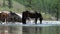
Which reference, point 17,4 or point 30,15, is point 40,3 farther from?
point 30,15

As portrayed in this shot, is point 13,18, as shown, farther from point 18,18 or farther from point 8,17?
point 8,17

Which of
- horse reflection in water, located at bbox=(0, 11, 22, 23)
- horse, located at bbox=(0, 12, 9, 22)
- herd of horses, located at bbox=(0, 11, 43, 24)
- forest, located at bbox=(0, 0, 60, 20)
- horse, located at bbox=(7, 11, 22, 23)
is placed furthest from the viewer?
forest, located at bbox=(0, 0, 60, 20)

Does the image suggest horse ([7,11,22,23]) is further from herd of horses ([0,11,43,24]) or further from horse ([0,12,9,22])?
horse ([0,12,9,22])

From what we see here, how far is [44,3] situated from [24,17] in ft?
101

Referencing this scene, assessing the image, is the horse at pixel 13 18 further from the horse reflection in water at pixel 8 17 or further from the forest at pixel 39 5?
the forest at pixel 39 5

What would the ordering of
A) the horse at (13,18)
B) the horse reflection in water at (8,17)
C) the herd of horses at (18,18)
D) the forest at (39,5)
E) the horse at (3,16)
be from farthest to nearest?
the forest at (39,5) → the horse at (13,18) → the horse reflection in water at (8,17) → the horse at (3,16) → the herd of horses at (18,18)

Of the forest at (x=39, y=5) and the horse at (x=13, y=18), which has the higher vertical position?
the forest at (x=39, y=5)

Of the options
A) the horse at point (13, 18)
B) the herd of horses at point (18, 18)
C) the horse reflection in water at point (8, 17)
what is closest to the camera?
the herd of horses at point (18, 18)

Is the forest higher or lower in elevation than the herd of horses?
higher

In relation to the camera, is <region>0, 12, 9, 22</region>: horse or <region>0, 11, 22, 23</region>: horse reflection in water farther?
<region>0, 11, 22, 23</region>: horse reflection in water

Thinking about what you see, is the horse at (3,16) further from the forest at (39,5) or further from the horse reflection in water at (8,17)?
the forest at (39,5)

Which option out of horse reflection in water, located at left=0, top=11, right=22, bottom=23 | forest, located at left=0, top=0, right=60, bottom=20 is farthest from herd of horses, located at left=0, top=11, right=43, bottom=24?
forest, located at left=0, top=0, right=60, bottom=20

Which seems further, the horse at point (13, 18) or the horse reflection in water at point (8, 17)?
the horse at point (13, 18)

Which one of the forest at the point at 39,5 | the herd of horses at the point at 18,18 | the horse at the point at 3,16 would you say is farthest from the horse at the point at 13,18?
the forest at the point at 39,5
